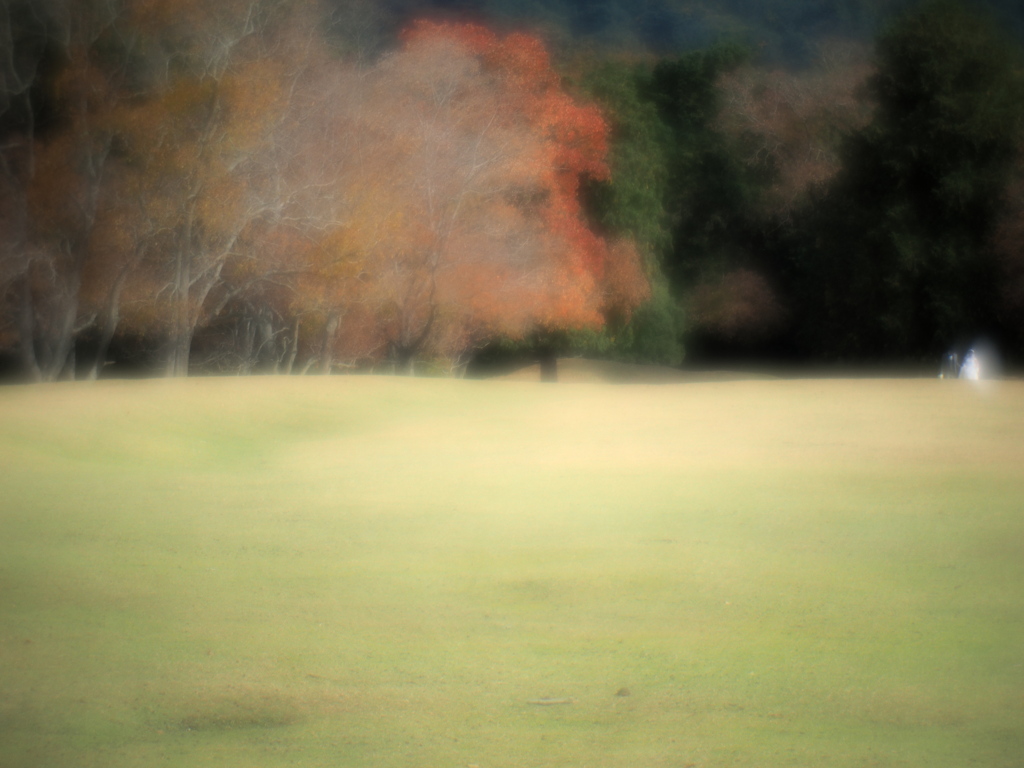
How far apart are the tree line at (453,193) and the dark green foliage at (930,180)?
65 mm

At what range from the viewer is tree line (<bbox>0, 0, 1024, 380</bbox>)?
67.0ft

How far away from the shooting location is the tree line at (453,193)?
2042 centimetres

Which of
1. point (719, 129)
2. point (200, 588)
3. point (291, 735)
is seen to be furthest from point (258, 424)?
point (719, 129)

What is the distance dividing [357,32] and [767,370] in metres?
16.6

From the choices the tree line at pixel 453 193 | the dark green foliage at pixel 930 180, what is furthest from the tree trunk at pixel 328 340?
the dark green foliage at pixel 930 180

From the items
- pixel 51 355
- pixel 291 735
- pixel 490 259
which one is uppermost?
pixel 490 259

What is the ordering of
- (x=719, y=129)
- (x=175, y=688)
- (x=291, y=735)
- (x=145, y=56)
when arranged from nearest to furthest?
(x=291, y=735) < (x=175, y=688) < (x=145, y=56) < (x=719, y=129)

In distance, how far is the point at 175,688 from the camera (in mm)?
4875

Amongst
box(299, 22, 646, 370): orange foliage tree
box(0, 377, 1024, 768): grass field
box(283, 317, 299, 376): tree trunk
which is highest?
box(299, 22, 646, 370): orange foliage tree

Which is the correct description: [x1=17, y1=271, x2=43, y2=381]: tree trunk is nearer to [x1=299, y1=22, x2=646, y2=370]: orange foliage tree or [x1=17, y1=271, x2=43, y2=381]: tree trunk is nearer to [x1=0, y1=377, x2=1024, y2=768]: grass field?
[x1=299, y1=22, x2=646, y2=370]: orange foliage tree

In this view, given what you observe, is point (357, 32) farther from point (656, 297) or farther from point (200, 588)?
point (200, 588)

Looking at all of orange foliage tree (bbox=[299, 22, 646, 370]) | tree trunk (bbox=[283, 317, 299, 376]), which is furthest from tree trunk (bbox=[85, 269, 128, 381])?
tree trunk (bbox=[283, 317, 299, 376])

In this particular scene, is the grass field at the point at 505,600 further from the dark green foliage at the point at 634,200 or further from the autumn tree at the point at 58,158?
the dark green foliage at the point at 634,200

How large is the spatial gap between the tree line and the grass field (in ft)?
22.3
